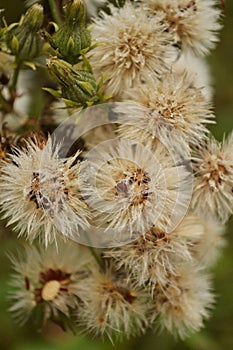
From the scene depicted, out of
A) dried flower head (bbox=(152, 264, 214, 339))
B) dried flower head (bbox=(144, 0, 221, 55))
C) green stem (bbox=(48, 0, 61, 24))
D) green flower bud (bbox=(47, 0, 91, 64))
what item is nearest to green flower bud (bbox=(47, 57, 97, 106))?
green flower bud (bbox=(47, 0, 91, 64))

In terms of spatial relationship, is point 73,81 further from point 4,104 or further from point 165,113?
point 4,104

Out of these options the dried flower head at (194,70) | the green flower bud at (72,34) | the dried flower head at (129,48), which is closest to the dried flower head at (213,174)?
the dried flower head at (194,70)

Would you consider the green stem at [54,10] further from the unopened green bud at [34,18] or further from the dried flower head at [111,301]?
the dried flower head at [111,301]

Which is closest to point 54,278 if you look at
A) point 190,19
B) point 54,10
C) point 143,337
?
point 143,337

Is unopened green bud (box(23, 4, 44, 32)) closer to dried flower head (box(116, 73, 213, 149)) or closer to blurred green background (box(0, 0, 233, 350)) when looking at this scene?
dried flower head (box(116, 73, 213, 149))

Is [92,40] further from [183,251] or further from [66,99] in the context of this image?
[183,251]
